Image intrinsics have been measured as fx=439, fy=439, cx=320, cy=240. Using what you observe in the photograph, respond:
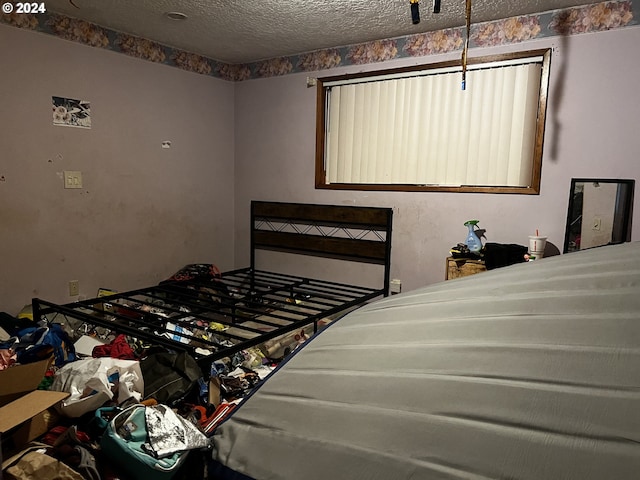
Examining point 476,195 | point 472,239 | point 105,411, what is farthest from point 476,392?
point 476,195

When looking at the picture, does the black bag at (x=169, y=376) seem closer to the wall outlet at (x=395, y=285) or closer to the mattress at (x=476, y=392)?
the mattress at (x=476, y=392)

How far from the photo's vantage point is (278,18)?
315 cm

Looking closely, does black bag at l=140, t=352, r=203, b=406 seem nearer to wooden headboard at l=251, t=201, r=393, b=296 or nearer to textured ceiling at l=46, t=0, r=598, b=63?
wooden headboard at l=251, t=201, r=393, b=296

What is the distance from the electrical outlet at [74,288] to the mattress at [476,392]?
3124mm

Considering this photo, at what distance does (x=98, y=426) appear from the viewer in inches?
61.3

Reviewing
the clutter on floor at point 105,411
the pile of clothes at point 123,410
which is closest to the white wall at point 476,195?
the pile of clothes at point 123,410

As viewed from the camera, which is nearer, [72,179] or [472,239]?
[472,239]

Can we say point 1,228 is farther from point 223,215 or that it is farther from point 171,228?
point 223,215

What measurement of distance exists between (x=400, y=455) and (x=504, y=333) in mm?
262

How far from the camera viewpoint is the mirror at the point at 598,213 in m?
2.76

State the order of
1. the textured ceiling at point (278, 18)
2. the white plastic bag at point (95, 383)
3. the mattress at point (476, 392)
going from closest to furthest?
the mattress at point (476, 392) → the white plastic bag at point (95, 383) → the textured ceiling at point (278, 18)

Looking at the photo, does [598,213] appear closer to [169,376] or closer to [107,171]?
[169,376]

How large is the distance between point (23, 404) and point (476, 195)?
2981mm

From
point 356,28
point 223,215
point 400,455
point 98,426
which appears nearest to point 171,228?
point 223,215
